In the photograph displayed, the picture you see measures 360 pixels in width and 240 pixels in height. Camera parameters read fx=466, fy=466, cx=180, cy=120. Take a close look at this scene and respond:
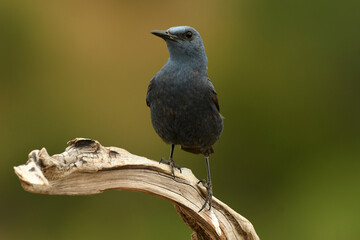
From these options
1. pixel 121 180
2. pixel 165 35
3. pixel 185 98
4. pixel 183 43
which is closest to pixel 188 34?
pixel 183 43

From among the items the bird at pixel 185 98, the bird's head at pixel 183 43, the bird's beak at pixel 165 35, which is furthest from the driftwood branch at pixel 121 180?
the bird's beak at pixel 165 35

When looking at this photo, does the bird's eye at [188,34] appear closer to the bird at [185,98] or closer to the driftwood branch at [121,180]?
the bird at [185,98]

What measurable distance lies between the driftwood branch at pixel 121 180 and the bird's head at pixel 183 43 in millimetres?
1030

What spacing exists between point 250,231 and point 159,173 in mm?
1098

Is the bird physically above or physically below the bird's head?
below

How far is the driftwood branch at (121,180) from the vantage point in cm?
323

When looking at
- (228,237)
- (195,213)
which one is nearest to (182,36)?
(195,213)

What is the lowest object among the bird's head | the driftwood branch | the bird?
the driftwood branch

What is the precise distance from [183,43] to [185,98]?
539mm

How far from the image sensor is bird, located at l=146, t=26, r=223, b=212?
4180 millimetres

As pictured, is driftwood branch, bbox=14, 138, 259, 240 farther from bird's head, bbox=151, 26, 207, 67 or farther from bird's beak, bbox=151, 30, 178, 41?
bird's beak, bbox=151, 30, 178, 41

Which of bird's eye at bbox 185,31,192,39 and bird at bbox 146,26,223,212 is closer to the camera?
bird at bbox 146,26,223,212

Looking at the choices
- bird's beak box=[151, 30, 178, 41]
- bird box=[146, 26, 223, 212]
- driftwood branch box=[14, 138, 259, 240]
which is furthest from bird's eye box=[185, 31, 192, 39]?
driftwood branch box=[14, 138, 259, 240]

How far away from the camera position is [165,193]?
401cm
